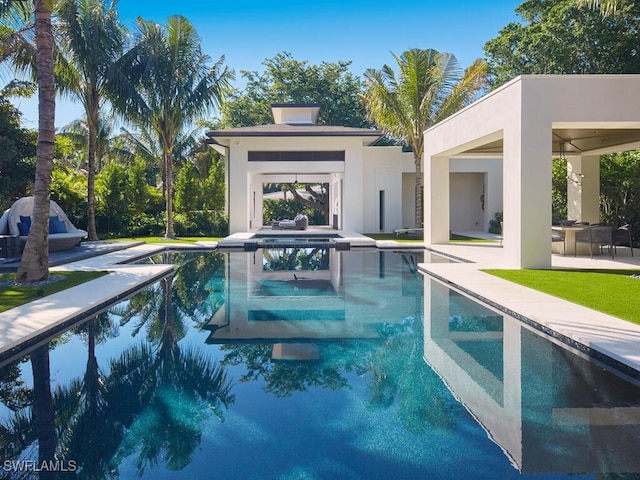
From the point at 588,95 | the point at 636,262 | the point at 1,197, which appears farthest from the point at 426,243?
the point at 1,197

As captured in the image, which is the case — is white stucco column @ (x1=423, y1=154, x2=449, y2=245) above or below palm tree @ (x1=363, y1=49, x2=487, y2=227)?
below

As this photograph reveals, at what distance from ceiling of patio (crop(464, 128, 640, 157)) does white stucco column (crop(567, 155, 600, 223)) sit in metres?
0.45

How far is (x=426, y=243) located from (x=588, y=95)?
A: 8490 millimetres

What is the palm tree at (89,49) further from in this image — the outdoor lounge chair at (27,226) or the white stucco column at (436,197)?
the white stucco column at (436,197)

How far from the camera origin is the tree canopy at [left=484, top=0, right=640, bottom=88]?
69.2ft

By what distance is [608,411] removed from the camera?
443cm

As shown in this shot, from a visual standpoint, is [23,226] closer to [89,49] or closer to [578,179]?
[89,49]

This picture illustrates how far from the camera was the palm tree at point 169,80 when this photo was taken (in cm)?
2064

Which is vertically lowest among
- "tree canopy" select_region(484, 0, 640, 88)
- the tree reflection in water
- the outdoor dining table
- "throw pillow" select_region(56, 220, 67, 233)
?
the tree reflection in water

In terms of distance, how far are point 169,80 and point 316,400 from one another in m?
19.1

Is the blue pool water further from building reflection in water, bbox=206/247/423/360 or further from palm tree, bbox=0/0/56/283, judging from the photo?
palm tree, bbox=0/0/56/283

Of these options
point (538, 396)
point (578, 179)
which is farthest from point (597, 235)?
point (538, 396)

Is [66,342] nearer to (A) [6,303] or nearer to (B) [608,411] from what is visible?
(A) [6,303]

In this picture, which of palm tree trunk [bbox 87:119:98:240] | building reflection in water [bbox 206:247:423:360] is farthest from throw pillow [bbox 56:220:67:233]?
building reflection in water [bbox 206:247:423:360]
